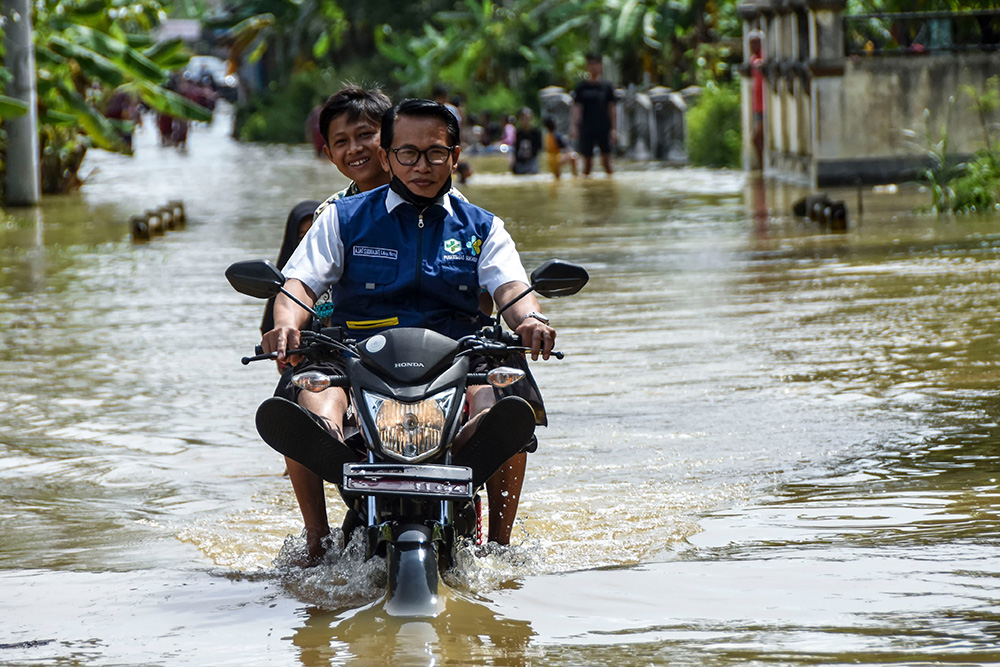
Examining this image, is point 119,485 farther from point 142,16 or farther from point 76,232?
point 142,16

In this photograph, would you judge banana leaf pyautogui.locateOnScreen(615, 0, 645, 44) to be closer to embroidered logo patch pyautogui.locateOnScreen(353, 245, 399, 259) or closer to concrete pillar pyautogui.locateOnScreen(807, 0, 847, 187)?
concrete pillar pyautogui.locateOnScreen(807, 0, 847, 187)

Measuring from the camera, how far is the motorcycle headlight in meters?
4.68

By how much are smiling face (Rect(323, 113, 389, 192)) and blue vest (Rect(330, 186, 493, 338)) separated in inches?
36.9

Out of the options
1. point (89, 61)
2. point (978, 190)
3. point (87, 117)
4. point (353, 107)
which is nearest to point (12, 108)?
point (89, 61)

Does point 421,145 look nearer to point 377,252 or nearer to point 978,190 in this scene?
point 377,252

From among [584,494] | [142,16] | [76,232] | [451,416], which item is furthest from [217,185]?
[451,416]

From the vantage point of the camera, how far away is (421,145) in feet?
17.1

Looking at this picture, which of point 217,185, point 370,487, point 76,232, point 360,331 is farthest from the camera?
point 217,185

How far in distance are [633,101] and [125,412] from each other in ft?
90.2

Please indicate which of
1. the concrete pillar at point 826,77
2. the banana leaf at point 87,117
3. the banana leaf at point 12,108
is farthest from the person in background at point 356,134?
the banana leaf at point 87,117

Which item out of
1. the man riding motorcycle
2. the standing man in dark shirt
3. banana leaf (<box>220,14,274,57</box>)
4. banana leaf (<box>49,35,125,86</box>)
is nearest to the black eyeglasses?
the man riding motorcycle

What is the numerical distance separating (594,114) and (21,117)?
29.6ft

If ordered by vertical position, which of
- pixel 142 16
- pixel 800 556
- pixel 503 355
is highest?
pixel 142 16

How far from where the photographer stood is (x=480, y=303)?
5.62 metres
